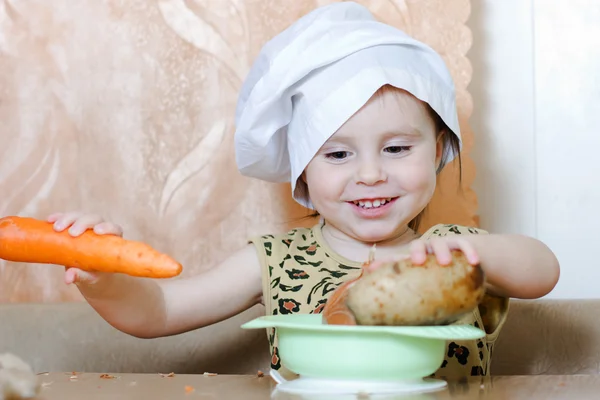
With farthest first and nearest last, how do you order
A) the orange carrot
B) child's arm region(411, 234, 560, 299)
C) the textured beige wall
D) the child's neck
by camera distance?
the textured beige wall
the child's neck
child's arm region(411, 234, 560, 299)
the orange carrot

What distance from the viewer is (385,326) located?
26.2 inches

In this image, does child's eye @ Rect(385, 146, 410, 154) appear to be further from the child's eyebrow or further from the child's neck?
the child's neck

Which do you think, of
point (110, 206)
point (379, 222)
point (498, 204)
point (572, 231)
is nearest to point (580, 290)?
point (572, 231)

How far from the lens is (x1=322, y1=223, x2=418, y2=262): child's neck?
3.78ft

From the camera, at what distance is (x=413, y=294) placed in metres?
0.68

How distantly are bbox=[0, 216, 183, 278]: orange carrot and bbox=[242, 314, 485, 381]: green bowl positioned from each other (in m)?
0.13

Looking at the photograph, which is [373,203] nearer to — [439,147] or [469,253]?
[439,147]

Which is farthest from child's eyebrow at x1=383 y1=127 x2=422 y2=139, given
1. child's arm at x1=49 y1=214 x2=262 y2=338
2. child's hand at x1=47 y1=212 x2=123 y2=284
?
child's hand at x1=47 y1=212 x2=123 y2=284

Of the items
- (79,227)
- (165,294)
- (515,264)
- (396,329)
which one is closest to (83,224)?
(79,227)

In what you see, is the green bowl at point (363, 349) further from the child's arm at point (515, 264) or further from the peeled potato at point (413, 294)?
the child's arm at point (515, 264)

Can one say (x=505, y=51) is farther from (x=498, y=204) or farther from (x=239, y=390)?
(x=239, y=390)

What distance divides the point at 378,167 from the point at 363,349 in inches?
15.6

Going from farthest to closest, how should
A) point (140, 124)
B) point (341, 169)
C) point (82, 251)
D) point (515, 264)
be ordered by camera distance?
point (140, 124)
point (341, 169)
point (515, 264)
point (82, 251)

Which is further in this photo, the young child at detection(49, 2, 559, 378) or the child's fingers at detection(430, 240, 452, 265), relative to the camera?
the young child at detection(49, 2, 559, 378)
